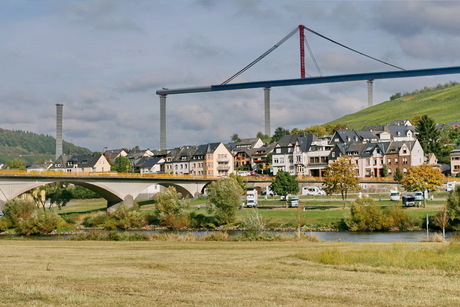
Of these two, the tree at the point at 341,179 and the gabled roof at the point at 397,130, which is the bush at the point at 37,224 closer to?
the tree at the point at 341,179

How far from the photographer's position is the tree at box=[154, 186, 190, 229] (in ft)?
238

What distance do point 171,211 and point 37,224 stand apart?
49.9 feet

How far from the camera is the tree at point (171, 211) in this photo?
2859 inches

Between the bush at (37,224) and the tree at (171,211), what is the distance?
12.4 meters

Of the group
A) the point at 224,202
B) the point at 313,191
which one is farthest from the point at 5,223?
the point at 313,191

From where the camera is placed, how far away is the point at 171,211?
7406cm

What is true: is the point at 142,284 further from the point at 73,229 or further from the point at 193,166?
the point at 193,166

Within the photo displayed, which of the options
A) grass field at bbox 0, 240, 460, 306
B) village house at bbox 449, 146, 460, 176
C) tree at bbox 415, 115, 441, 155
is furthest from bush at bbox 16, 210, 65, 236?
tree at bbox 415, 115, 441, 155

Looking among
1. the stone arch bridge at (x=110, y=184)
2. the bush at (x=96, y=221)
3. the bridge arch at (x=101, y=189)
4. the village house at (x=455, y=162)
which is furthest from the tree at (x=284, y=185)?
the village house at (x=455, y=162)

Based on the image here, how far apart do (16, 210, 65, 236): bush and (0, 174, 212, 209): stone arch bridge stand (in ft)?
39.6

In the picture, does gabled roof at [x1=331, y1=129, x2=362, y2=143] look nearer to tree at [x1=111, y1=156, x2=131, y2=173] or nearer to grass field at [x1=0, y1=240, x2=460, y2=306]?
tree at [x1=111, y1=156, x2=131, y2=173]

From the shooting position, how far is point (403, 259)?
76.8ft

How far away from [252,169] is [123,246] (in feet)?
402

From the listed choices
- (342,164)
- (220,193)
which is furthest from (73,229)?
(342,164)
